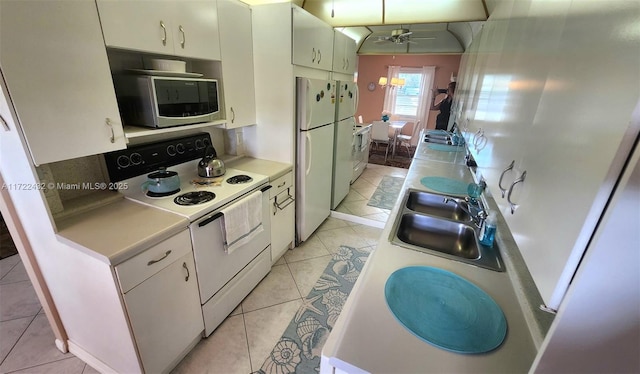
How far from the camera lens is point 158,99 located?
1.50 metres

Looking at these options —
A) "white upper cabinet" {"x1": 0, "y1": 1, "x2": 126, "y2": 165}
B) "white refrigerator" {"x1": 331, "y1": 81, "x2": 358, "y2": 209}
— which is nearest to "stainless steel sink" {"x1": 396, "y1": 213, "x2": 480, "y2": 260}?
"white upper cabinet" {"x1": 0, "y1": 1, "x2": 126, "y2": 165}

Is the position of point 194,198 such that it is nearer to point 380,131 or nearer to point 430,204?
point 430,204

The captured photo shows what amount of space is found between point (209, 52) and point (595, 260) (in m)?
2.08

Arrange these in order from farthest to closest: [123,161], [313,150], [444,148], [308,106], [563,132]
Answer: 1. [444,148]
2. [313,150]
3. [308,106]
4. [123,161]
5. [563,132]

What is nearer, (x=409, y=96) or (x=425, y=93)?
(x=425, y=93)

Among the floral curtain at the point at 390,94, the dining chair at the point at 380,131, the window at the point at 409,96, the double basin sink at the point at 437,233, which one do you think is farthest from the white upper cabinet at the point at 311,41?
the window at the point at 409,96

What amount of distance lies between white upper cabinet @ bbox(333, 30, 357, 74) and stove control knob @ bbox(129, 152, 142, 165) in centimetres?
214

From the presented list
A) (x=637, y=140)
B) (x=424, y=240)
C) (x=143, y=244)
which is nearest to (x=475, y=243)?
(x=424, y=240)

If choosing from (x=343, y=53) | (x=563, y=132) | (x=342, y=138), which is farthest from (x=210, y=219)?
(x=343, y=53)

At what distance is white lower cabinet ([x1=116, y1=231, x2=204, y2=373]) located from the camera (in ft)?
4.05

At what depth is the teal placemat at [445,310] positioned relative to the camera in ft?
2.72

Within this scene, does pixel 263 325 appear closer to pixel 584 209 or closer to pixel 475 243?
pixel 475 243

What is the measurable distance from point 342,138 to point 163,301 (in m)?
2.47

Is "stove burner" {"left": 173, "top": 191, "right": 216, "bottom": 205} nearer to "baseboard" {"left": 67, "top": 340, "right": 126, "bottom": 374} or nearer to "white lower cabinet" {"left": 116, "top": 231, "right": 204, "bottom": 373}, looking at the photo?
"white lower cabinet" {"left": 116, "top": 231, "right": 204, "bottom": 373}
